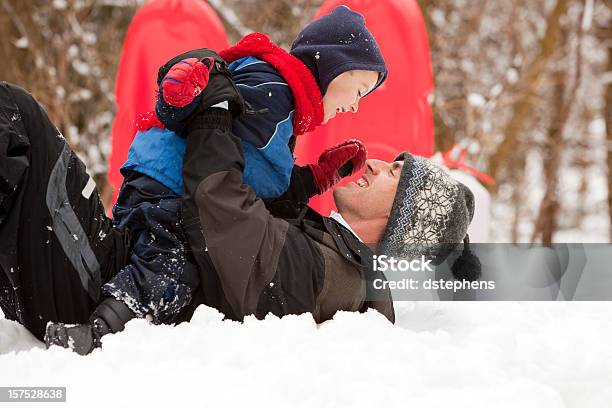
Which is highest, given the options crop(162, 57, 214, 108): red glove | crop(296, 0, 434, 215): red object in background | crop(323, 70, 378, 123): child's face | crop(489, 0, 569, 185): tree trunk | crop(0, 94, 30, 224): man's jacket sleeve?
crop(162, 57, 214, 108): red glove

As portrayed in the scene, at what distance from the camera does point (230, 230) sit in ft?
5.52

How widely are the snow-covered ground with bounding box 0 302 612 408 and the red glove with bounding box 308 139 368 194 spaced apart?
1.67 feet

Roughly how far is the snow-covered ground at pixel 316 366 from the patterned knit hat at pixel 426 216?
12.9 inches

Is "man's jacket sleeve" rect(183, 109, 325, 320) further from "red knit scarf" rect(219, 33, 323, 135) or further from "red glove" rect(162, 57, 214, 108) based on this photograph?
"red knit scarf" rect(219, 33, 323, 135)

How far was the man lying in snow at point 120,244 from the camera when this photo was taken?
1.59m

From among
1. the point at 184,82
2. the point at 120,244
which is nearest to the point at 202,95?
the point at 184,82

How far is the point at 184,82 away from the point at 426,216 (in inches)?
34.9

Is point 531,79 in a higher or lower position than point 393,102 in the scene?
lower

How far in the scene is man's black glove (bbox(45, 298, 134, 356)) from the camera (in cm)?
156

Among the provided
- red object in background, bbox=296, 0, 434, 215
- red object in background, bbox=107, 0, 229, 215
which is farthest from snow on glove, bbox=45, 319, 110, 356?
red object in background, bbox=107, 0, 229, 215

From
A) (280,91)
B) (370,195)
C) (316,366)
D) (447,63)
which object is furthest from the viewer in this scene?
(447,63)

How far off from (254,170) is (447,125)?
552 cm

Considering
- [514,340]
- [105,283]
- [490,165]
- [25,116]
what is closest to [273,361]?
[105,283]

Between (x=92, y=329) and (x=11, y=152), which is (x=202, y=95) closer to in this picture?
(x=11, y=152)
